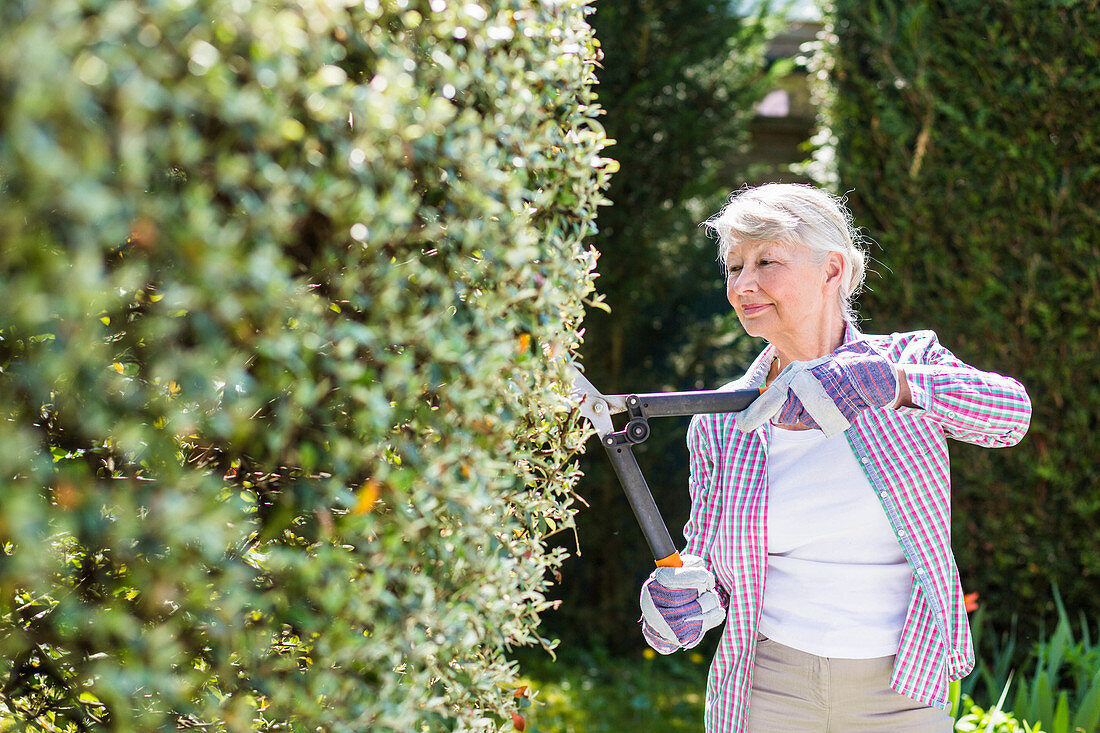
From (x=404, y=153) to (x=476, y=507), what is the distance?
0.42 meters

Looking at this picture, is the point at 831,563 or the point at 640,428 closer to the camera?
the point at 640,428

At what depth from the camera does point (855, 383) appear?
1.77m

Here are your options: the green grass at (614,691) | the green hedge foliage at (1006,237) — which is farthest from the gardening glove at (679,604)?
the green hedge foliage at (1006,237)

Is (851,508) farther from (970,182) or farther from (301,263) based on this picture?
(970,182)

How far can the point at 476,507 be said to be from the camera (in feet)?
3.47

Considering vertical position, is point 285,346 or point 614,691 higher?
point 285,346

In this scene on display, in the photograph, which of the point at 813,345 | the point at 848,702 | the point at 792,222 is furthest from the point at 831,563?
the point at 792,222

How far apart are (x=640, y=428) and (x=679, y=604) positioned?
16.0 inches

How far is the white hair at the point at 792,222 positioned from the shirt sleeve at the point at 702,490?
441 millimetres

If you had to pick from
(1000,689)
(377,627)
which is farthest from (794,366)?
(1000,689)

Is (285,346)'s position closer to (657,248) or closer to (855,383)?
(855,383)

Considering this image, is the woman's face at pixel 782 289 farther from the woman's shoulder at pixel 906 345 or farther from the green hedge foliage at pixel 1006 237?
the green hedge foliage at pixel 1006 237

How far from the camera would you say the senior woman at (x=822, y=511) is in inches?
72.4

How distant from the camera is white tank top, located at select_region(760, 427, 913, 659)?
1893 millimetres
